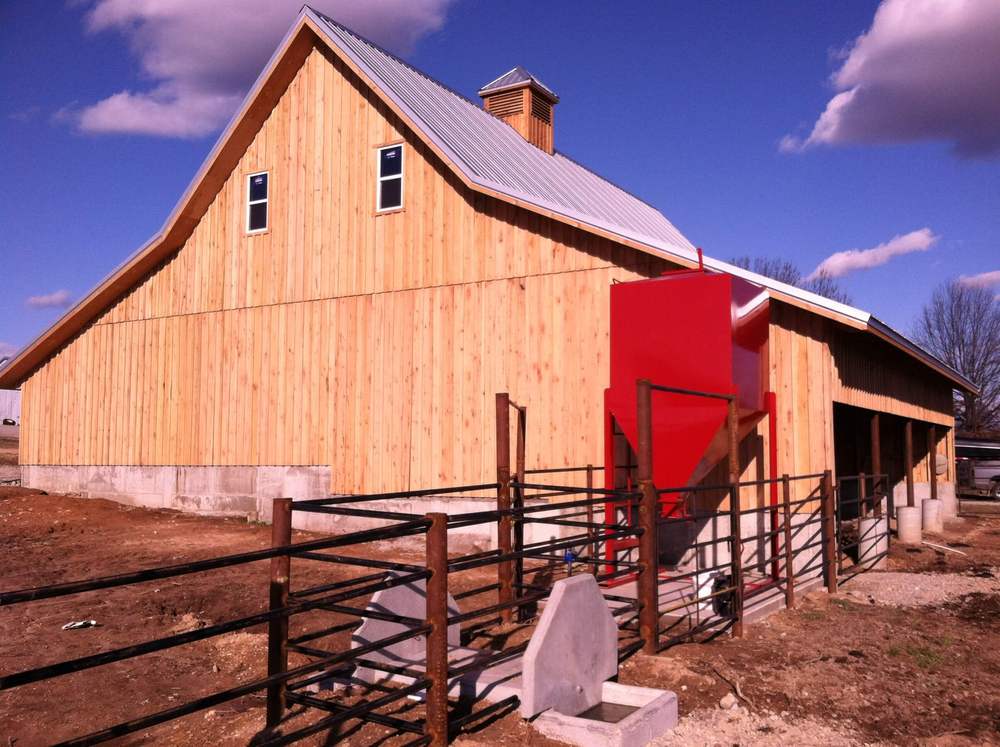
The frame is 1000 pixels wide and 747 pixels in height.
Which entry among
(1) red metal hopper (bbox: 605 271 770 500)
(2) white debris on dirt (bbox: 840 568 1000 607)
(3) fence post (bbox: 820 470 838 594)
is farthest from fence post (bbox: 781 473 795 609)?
(2) white debris on dirt (bbox: 840 568 1000 607)

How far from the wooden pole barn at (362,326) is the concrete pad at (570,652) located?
5.87 meters

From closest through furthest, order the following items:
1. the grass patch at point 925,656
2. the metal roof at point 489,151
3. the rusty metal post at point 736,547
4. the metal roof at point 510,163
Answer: the grass patch at point 925,656 → the rusty metal post at point 736,547 → the metal roof at point 510,163 → the metal roof at point 489,151

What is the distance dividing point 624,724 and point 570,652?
75cm

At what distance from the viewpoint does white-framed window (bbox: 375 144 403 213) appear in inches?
636

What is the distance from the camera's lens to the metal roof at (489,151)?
14.7 m

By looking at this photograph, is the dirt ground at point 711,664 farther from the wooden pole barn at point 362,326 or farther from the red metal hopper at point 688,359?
Answer: the wooden pole barn at point 362,326

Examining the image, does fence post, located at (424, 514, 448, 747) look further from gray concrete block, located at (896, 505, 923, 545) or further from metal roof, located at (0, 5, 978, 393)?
gray concrete block, located at (896, 505, 923, 545)

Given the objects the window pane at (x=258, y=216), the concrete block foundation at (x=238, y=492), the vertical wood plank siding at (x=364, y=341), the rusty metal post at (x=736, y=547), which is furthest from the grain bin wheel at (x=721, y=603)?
the window pane at (x=258, y=216)

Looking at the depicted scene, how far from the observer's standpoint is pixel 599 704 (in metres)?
6.50

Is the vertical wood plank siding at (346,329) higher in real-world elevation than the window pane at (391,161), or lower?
lower

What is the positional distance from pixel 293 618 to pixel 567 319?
20.6 feet

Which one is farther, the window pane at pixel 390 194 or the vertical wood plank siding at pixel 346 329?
the window pane at pixel 390 194

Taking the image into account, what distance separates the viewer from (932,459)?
76.6 ft

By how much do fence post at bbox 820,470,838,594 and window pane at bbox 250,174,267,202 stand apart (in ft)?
39.5
